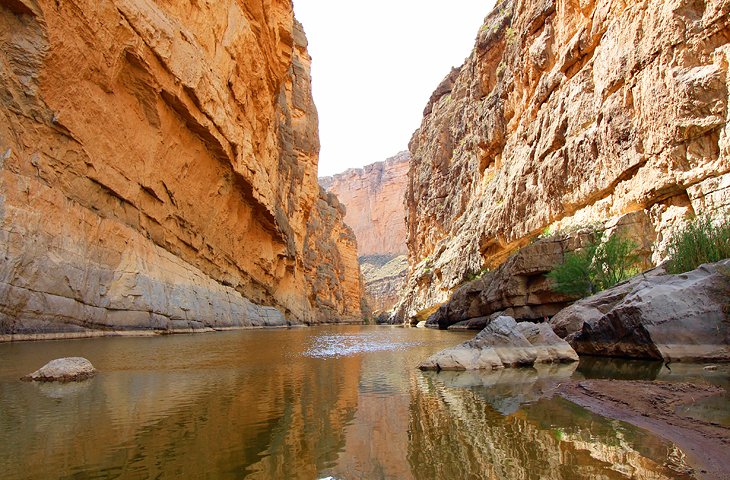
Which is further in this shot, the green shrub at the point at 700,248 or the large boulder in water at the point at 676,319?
the green shrub at the point at 700,248

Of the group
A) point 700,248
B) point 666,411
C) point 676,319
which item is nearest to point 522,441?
point 666,411

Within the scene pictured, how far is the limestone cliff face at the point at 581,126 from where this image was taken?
19844 mm

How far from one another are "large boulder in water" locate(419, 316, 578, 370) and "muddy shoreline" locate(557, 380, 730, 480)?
280 centimetres

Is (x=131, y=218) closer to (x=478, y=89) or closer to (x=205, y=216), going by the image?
(x=205, y=216)

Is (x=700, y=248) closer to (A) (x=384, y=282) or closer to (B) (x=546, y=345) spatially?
(B) (x=546, y=345)

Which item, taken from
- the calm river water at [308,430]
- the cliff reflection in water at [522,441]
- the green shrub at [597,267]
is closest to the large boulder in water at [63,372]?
the calm river water at [308,430]

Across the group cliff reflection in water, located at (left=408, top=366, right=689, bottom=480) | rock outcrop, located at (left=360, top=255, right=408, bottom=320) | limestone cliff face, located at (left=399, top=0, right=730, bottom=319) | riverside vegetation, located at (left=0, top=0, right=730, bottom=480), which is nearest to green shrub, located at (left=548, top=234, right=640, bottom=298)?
riverside vegetation, located at (left=0, top=0, right=730, bottom=480)

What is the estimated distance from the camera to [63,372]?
8.11 meters

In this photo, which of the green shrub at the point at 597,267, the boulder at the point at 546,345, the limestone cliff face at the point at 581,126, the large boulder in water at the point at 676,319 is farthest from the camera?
the green shrub at the point at 597,267

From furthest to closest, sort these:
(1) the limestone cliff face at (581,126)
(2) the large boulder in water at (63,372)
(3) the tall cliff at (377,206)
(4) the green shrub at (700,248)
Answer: (3) the tall cliff at (377,206), (1) the limestone cliff face at (581,126), (4) the green shrub at (700,248), (2) the large boulder in water at (63,372)

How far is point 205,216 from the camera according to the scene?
28734 mm

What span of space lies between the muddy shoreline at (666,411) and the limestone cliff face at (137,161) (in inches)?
619

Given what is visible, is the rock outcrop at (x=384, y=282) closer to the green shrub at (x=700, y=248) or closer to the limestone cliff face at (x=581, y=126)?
the limestone cliff face at (x=581, y=126)

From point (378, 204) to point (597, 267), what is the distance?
456 ft
